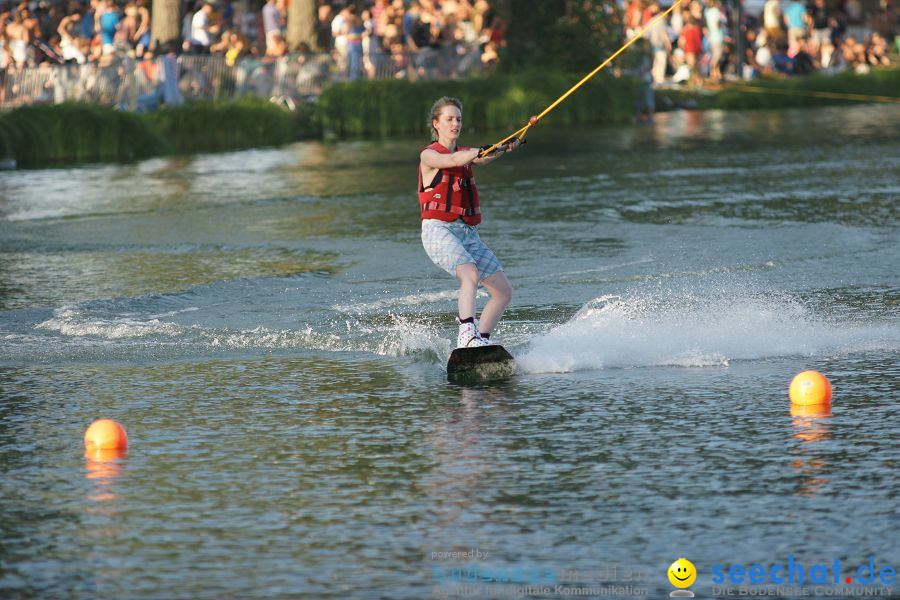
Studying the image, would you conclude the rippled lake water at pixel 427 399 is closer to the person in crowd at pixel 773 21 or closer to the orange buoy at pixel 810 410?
the orange buoy at pixel 810 410

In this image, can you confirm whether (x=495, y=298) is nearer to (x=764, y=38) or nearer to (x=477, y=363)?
(x=477, y=363)

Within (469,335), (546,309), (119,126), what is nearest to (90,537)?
(469,335)

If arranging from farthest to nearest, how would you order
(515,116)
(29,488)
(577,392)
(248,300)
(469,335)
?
(515,116) < (248,300) < (469,335) < (577,392) < (29,488)

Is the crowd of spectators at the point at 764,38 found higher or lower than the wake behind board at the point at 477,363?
higher

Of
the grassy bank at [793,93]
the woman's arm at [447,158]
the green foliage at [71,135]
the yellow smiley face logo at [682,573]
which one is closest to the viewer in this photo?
the yellow smiley face logo at [682,573]

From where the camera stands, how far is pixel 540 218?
663 inches

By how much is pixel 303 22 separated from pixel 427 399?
24.8 m

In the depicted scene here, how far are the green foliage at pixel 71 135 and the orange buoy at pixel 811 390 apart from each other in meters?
18.5

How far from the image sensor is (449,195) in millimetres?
9391

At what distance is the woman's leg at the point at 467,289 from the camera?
9242 millimetres

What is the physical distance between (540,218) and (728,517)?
35.2ft

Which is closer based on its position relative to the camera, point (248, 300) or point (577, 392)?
point (577, 392)

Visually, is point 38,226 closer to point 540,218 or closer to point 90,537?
point 540,218

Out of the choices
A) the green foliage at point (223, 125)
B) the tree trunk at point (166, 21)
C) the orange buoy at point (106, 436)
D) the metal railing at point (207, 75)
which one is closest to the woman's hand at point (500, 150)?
the orange buoy at point (106, 436)
